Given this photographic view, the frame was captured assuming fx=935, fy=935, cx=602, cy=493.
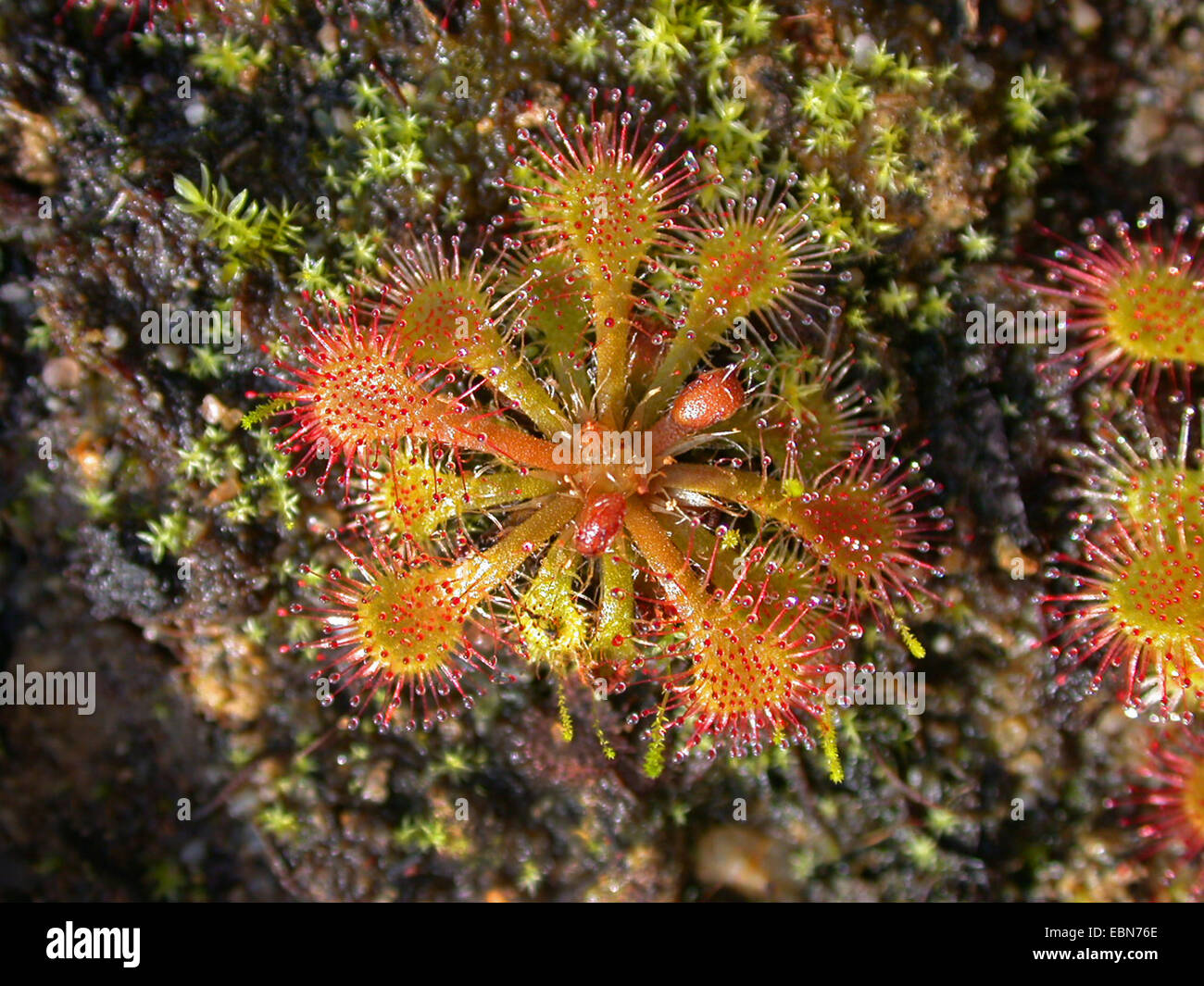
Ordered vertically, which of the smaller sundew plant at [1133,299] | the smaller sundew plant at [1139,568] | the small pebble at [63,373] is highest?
the smaller sundew plant at [1133,299]

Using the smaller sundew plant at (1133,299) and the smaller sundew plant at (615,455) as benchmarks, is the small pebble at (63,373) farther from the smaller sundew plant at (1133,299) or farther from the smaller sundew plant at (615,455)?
the smaller sundew plant at (1133,299)

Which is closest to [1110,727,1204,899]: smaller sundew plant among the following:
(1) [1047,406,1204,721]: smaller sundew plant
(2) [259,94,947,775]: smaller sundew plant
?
(1) [1047,406,1204,721]: smaller sundew plant

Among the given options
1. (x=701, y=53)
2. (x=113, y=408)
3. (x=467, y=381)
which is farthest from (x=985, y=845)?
(x=113, y=408)

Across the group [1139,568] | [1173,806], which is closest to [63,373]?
[1139,568]

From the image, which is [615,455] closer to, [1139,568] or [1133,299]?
[1139,568]

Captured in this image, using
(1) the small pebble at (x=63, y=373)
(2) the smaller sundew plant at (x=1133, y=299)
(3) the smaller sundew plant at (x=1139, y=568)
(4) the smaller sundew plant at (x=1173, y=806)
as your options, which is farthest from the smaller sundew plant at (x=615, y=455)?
(4) the smaller sundew plant at (x=1173, y=806)

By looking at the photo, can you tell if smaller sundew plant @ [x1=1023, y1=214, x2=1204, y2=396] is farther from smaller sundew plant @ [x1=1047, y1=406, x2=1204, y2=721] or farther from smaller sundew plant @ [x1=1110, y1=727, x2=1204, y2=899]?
smaller sundew plant @ [x1=1110, y1=727, x2=1204, y2=899]

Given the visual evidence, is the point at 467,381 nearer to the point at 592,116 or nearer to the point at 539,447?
the point at 539,447
